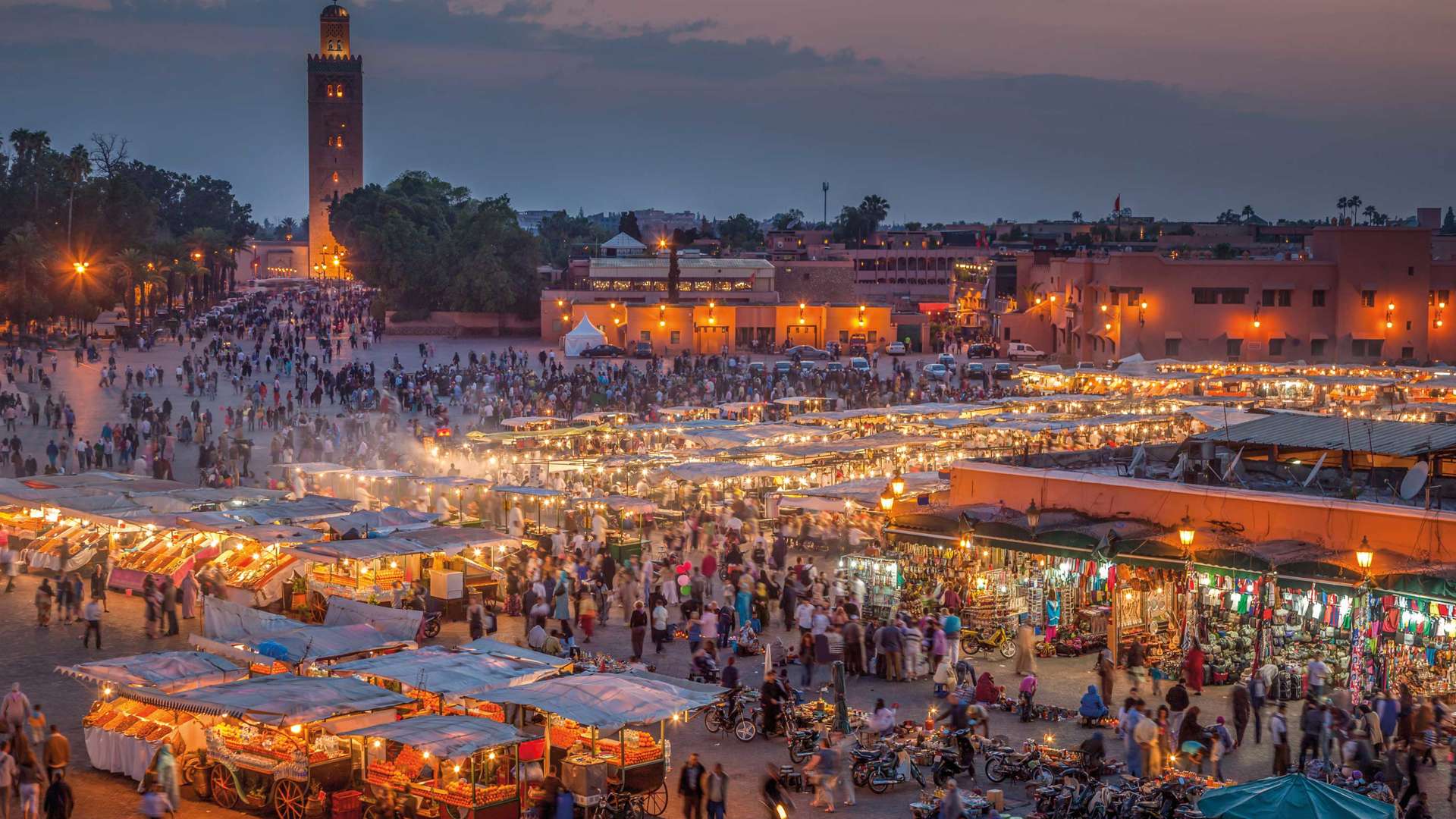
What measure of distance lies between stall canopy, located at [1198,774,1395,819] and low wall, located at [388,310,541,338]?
6852 centimetres

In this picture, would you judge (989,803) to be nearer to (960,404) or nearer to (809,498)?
(809,498)

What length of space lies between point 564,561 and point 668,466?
5.58 m

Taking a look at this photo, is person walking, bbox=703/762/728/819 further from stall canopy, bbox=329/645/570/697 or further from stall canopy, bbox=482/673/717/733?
stall canopy, bbox=329/645/570/697

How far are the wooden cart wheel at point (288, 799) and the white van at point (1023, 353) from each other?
54.5 meters

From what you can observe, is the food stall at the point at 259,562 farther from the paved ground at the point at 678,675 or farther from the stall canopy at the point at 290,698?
the stall canopy at the point at 290,698

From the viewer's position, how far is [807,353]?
66188 millimetres

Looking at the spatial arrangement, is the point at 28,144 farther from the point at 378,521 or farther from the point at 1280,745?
the point at 1280,745

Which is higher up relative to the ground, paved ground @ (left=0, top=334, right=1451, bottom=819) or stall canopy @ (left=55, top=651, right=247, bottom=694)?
stall canopy @ (left=55, top=651, right=247, bottom=694)

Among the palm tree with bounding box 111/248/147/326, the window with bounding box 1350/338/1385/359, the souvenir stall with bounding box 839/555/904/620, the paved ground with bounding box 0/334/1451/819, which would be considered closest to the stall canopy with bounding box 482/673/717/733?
the paved ground with bounding box 0/334/1451/819

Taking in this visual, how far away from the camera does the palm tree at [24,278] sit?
63.6 m

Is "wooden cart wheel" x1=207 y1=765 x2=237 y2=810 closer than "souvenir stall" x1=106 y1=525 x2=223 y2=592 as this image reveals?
Yes

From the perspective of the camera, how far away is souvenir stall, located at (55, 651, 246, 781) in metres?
14.7

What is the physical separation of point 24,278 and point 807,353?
3111 centimetres

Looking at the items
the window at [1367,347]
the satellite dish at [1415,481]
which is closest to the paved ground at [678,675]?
the satellite dish at [1415,481]
